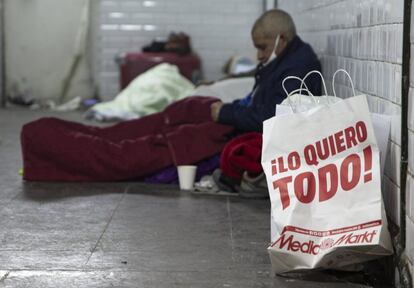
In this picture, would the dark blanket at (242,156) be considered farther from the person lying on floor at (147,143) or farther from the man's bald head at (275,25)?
the man's bald head at (275,25)

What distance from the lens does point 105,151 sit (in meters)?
4.95

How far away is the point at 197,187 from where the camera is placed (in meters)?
4.79

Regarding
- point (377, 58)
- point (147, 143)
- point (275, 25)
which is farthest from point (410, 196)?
point (147, 143)

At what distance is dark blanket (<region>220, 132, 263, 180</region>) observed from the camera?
4.56 metres

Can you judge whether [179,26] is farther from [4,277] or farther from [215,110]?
[4,277]

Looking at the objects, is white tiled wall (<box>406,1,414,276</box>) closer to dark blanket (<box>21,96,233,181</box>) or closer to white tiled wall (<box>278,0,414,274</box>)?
white tiled wall (<box>278,0,414,274</box>)

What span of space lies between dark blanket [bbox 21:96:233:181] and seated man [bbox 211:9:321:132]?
0.45 ft

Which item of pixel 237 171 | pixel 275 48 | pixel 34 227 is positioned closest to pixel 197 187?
pixel 237 171

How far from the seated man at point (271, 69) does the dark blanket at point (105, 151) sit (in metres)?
0.14

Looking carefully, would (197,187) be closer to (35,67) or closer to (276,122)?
(276,122)

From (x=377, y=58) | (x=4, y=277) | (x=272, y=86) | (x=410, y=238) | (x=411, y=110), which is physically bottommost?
(x=4, y=277)

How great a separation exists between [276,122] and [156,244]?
32.5 inches

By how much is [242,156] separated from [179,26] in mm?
5338

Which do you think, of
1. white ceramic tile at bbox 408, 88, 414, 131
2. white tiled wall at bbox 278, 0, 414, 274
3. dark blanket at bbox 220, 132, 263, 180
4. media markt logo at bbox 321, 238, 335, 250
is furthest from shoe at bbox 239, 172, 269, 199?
white ceramic tile at bbox 408, 88, 414, 131
